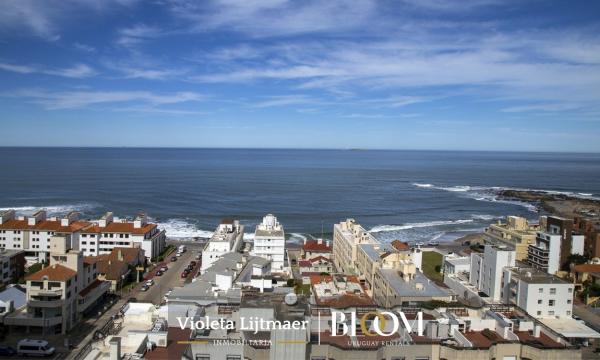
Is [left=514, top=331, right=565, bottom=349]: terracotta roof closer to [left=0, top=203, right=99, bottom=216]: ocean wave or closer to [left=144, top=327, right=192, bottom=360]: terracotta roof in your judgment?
[left=144, top=327, right=192, bottom=360]: terracotta roof

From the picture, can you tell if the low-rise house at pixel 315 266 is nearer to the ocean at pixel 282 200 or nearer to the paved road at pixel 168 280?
the paved road at pixel 168 280

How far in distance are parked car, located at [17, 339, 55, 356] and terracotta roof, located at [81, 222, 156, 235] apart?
26107 millimetres

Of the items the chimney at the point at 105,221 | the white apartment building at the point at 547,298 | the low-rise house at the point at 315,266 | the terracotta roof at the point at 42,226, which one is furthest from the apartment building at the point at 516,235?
the terracotta roof at the point at 42,226

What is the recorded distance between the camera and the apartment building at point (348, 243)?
47781mm

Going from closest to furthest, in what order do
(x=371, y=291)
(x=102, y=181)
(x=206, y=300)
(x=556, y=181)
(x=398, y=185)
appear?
(x=206, y=300), (x=371, y=291), (x=102, y=181), (x=398, y=185), (x=556, y=181)

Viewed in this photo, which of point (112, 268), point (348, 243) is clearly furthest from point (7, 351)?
point (348, 243)

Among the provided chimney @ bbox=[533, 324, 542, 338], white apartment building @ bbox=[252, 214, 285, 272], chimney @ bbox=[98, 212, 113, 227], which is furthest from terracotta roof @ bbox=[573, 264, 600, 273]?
chimney @ bbox=[98, 212, 113, 227]

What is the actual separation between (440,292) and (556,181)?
516ft

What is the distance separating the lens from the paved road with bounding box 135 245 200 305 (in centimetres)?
4156

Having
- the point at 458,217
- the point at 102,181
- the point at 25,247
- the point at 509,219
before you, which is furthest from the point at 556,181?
the point at 25,247

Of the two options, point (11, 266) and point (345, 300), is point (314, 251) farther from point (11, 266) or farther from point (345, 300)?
point (11, 266)

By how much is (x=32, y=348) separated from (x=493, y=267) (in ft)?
112

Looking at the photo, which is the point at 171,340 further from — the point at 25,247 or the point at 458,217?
the point at 458,217

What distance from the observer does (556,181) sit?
169 metres
